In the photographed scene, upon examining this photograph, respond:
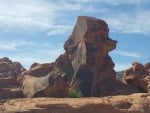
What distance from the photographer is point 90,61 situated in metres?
48.2

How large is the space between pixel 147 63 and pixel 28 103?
4232cm

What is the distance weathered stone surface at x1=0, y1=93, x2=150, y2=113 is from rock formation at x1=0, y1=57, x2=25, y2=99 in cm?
1980

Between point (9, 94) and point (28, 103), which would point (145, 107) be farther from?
point (9, 94)

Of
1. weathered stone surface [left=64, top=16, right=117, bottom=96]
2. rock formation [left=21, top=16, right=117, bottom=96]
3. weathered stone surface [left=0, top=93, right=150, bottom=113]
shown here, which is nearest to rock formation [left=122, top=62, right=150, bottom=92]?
rock formation [left=21, top=16, right=117, bottom=96]

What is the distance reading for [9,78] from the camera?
54.4 m

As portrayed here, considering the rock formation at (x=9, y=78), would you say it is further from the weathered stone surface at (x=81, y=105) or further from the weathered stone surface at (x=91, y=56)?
the weathered stone surface at (x=81, y=105)

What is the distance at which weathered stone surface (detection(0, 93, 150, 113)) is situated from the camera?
23094 mm

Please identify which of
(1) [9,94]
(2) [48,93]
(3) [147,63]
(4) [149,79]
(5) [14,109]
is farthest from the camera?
(3) [147,63]

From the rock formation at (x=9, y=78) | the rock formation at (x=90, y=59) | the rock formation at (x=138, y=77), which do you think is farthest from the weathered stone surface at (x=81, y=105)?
the rock formation at (x=138, y=77)

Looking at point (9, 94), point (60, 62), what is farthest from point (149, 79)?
point (9, 94)

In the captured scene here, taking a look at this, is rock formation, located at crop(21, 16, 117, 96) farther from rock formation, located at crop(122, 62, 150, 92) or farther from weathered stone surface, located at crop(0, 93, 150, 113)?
weathered stone surface, located at crop(0, 93, 150, 113)

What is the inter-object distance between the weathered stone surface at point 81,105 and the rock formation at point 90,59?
712 inches

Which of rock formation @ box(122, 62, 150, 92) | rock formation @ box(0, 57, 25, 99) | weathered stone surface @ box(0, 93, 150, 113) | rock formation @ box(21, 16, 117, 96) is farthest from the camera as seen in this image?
rock formation @ box(122, 62, 150, 92)

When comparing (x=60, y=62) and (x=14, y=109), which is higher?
(x=60, y=62)
